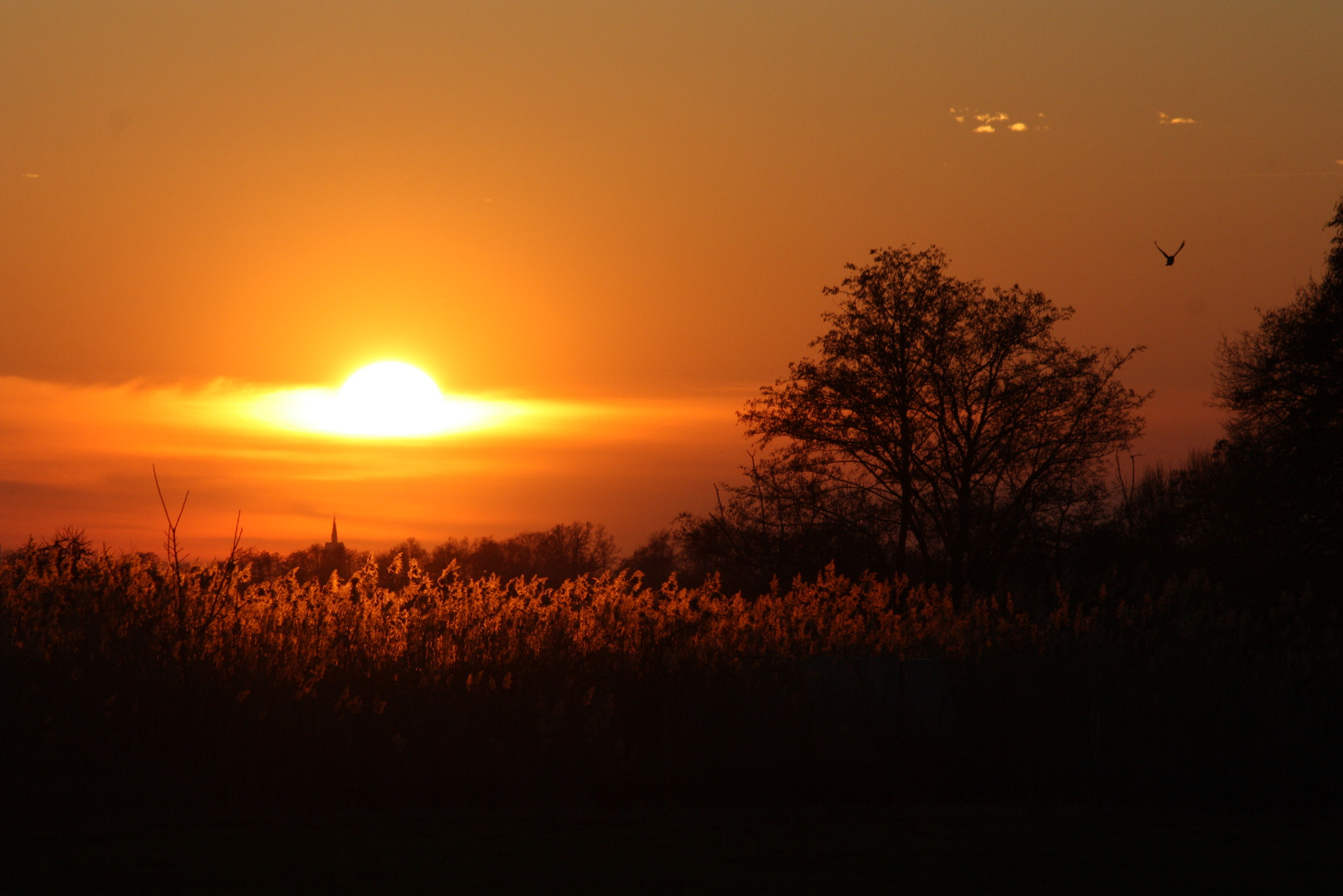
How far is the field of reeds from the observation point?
1296 cm

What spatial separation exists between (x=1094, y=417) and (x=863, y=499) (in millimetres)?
6667

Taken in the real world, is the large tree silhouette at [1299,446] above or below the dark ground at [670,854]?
above

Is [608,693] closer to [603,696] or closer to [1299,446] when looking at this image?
[603,696]

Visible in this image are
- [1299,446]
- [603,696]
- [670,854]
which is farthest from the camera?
[1299,446]

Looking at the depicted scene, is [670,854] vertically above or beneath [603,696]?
beneath

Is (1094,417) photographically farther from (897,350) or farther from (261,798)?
(261,798)

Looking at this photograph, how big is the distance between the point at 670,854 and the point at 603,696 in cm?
475

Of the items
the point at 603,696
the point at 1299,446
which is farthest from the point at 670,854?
the point at 1299,446

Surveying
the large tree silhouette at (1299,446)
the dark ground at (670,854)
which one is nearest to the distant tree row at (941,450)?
the large tree silhouette at (1299,446)

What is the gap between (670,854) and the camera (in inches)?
409

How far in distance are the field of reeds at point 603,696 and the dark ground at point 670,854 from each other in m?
1.10

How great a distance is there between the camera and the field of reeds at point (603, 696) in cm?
1296

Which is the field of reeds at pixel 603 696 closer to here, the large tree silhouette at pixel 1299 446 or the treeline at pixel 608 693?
the treeline at pixel 608 693

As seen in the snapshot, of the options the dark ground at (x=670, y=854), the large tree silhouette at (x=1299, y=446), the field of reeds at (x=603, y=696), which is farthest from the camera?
the large tree silhouette at (x=1299, y=446)
